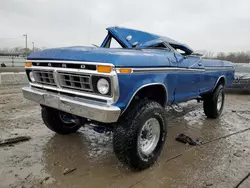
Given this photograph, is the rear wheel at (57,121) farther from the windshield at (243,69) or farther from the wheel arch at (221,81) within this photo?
the windshield at (243,69)

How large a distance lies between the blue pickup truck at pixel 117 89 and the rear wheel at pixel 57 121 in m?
0.02

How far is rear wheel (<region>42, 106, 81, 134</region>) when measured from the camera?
403 cm

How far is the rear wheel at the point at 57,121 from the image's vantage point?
4.03m

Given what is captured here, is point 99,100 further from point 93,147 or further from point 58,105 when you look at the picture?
point 93,147

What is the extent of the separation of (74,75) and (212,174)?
91.6 inches

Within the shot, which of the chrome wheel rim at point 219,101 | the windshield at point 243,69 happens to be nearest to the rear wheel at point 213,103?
the chrome wheel rim at point 219,101

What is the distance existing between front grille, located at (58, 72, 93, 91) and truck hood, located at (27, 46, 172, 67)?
0.21 metres

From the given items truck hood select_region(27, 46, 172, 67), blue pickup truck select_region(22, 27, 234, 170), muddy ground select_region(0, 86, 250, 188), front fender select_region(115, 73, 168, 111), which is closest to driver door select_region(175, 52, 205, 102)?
blue pickup truck select_region(22, 27, 234, 170)

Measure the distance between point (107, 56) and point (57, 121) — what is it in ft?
6.83

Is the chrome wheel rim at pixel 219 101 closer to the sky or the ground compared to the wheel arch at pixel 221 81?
closer to the ground

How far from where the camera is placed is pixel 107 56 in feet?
8.79

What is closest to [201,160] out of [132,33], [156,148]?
[156,148]

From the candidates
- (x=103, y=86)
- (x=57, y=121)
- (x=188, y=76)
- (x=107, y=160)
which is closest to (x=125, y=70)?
(x=103, y=86)

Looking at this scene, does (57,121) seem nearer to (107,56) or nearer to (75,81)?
(75,81)
